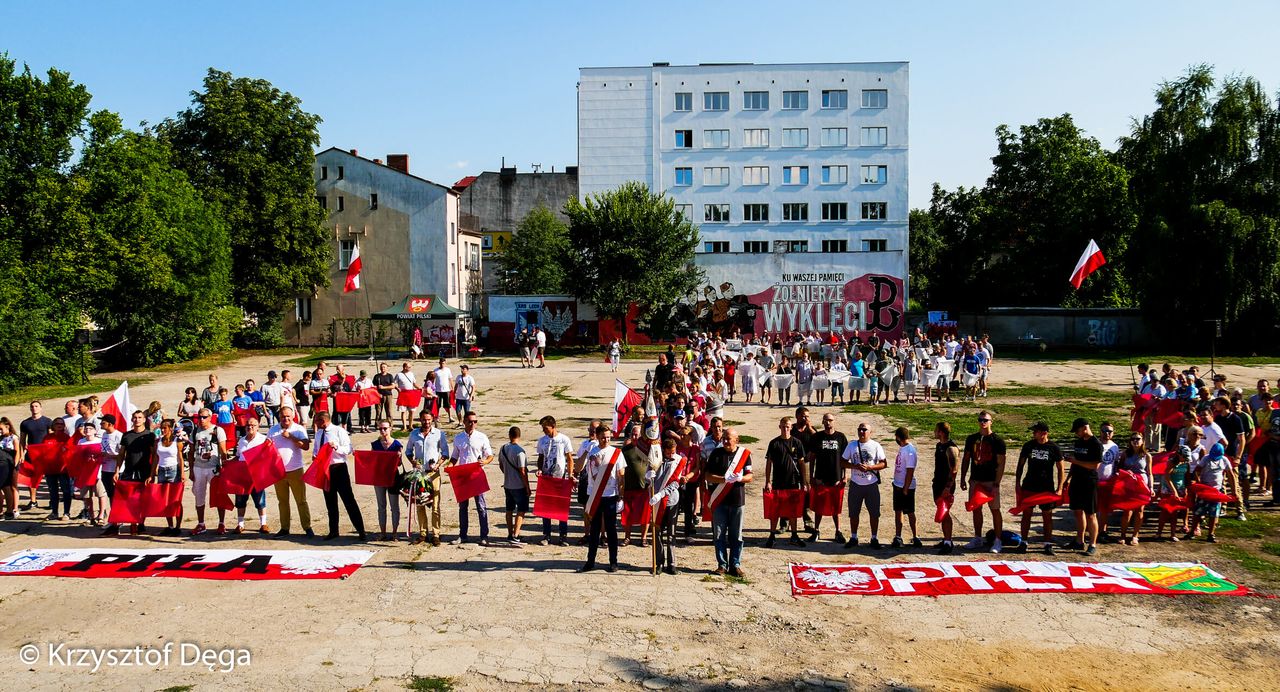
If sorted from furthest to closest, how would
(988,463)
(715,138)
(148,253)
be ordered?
(715,138) → (148,253) → (988,463)

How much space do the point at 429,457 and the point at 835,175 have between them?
5593 centimetres

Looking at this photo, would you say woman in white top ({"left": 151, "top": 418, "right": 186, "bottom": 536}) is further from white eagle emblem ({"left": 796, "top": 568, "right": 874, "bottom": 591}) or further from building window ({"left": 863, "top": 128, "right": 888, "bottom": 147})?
building window ({"left": 863, "top": 128, "right": 888, "bottom": 147})

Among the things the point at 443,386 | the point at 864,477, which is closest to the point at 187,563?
the point at 864,477

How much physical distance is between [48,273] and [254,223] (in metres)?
15.0

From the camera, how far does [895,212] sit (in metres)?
63.9

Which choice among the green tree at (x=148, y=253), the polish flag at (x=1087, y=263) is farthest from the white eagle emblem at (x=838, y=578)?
the green tree at (x=148, y=253)

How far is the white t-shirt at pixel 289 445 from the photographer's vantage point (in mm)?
13227

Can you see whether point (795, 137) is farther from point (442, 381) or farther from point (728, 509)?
point (728, 509)

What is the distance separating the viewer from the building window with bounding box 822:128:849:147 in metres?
64.5

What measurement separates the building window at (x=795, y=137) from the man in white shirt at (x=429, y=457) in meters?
55.7

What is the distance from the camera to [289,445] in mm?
13297

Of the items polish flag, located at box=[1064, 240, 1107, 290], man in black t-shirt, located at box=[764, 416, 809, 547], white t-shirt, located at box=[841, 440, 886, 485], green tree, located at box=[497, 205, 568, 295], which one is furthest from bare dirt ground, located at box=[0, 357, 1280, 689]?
green tree, located at box=[497, 205, 568, 295]

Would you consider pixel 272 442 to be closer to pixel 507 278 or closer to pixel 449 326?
pixel 449 326

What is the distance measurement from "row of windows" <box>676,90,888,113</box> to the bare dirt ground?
56023 mm
